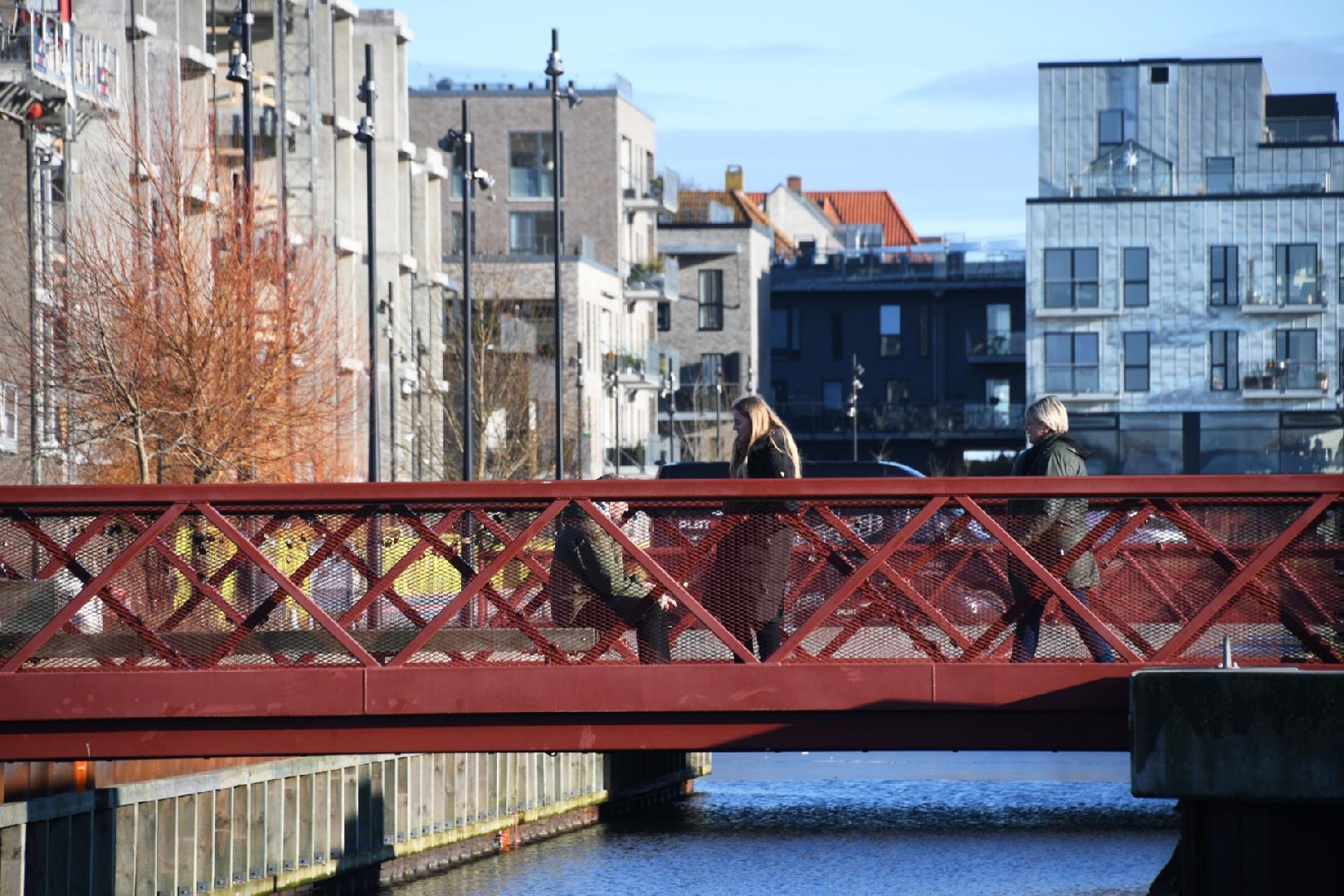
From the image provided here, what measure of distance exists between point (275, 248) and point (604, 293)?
44916 mm

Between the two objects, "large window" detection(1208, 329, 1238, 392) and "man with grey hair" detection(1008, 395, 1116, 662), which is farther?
"large window" detection(1208, 329, 1238, 392)

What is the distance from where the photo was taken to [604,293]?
8106 centimetres

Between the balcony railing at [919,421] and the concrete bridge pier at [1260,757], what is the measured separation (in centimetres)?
7899

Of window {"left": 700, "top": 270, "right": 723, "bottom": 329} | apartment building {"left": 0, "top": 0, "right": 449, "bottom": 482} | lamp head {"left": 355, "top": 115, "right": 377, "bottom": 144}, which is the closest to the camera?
apartment building {"left": 0, "top": 0, "right": 449, "bottom": 482}

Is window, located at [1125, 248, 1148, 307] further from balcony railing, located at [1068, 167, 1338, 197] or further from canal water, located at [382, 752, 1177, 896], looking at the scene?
canal water, located at [382, 752, 1177, 896]

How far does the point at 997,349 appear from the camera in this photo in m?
94.0

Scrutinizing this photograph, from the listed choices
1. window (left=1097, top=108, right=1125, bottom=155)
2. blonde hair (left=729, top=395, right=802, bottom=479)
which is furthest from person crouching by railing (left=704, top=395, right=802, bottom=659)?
window (left=1097, top=108, right=1125, bottom=155)

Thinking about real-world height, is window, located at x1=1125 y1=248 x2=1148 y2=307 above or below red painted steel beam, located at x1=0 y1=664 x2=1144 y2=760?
above

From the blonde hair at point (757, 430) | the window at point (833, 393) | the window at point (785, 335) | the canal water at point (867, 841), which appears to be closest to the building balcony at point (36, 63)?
the canal water at point (867, 841)

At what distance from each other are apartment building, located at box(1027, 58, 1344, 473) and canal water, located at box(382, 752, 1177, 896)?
34431 millimetres

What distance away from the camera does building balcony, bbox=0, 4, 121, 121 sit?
32969 mm

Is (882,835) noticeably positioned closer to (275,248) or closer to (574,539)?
(275,248)

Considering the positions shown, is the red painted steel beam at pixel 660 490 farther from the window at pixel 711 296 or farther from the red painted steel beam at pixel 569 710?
the window at pixel 711 296

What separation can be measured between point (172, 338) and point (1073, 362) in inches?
2074
